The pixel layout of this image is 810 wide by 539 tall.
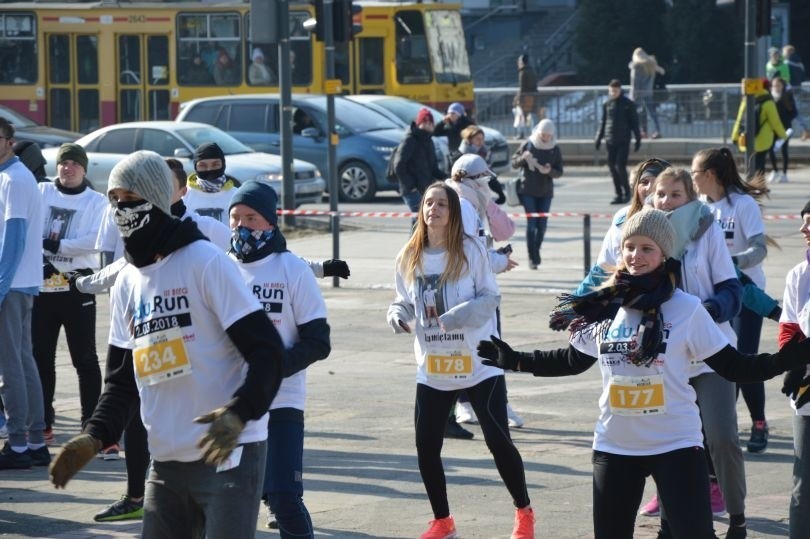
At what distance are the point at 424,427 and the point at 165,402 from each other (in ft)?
8.60

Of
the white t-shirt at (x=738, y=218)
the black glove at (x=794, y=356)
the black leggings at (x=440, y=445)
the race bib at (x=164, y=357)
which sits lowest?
the black leggings at (x=440, y=445)

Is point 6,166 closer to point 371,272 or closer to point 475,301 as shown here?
point 475,301

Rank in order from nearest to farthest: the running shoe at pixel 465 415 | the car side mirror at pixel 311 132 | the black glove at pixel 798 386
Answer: the black glove at pixel 798 386, the running shoe at pixel 465 415, the car side mirror at pixel 311 132

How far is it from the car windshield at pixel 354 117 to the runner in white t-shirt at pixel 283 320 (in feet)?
64.7

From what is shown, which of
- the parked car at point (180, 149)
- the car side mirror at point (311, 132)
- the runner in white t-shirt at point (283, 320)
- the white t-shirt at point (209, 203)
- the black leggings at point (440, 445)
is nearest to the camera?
the runner in white t-shirt at point (283, 320)

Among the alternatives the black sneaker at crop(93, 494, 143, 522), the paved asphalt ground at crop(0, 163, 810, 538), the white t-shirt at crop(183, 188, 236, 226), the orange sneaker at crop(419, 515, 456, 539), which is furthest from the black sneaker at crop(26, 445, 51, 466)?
the orange sneaker at crop(419, 515, 456, 539)

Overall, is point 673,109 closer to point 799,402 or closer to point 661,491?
point 799,402

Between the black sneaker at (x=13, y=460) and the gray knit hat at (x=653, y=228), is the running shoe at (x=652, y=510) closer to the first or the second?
the gray knit hat at (x=653, y=228)

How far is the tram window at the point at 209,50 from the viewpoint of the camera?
105 feet

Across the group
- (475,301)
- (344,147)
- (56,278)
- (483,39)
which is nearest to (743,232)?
(475,301)

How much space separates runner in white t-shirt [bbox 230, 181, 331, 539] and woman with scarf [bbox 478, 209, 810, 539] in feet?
3.74

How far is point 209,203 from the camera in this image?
365 inches

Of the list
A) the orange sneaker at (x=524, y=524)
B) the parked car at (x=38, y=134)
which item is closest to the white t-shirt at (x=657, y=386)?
the orange sneaker at (x=524, y=524)

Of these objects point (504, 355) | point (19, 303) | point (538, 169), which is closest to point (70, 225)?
point (19, 303)
